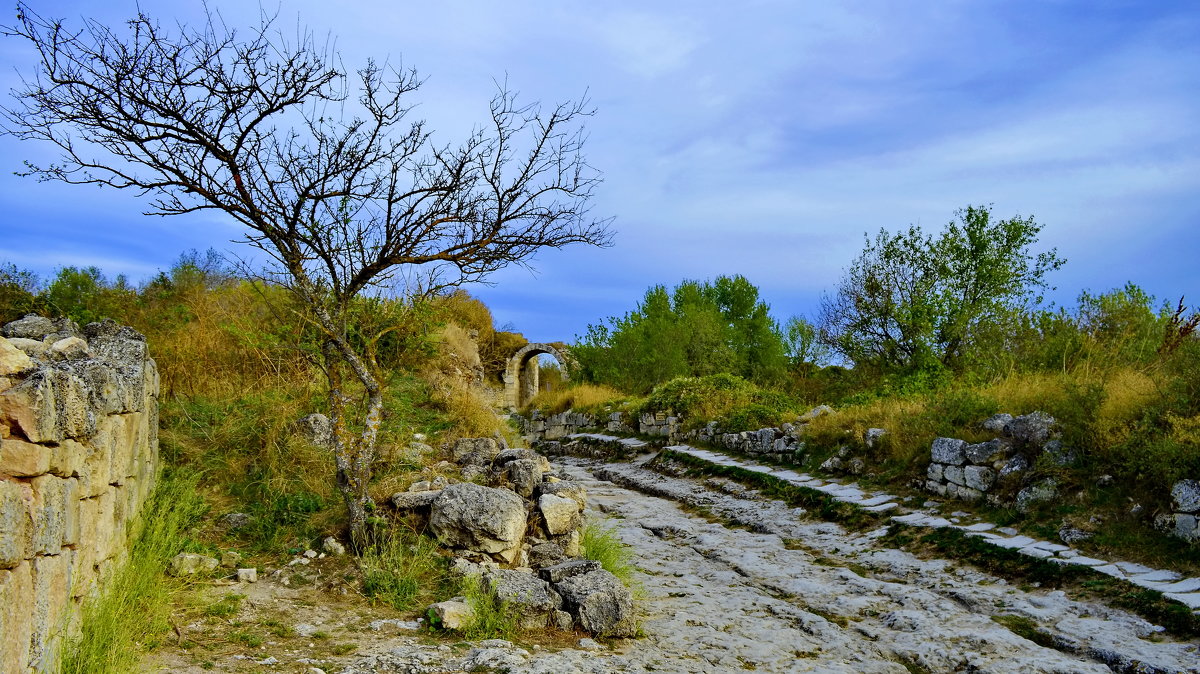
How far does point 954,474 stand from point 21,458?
363 inches

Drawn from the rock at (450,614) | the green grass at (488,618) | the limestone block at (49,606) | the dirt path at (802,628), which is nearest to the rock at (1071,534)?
the dirt path at (802,628)

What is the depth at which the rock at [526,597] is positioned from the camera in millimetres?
5672

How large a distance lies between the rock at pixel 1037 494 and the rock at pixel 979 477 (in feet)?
1.46

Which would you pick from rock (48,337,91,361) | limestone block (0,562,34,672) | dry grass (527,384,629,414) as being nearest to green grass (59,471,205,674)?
limestone block (0,562,34,672)

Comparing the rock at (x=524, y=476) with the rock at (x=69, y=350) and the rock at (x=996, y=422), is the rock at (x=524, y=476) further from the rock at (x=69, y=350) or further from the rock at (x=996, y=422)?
the rock at (x=996, y=422)

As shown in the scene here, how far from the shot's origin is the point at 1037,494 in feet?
27.3

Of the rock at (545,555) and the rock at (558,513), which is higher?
the rock at (558,513)

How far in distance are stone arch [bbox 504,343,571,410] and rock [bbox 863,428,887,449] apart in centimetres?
2370

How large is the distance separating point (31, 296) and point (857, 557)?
12.1 m

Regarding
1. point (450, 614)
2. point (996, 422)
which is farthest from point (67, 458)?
point (996, 422)

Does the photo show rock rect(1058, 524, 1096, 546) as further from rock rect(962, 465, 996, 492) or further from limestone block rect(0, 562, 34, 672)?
limestone block rect(0, 562, 34, 672)

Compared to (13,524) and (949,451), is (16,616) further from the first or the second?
(949,451)

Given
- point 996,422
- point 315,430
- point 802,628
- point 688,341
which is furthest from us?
point 688,341

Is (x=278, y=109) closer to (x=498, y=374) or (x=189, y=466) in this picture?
(x=189, y=466)
